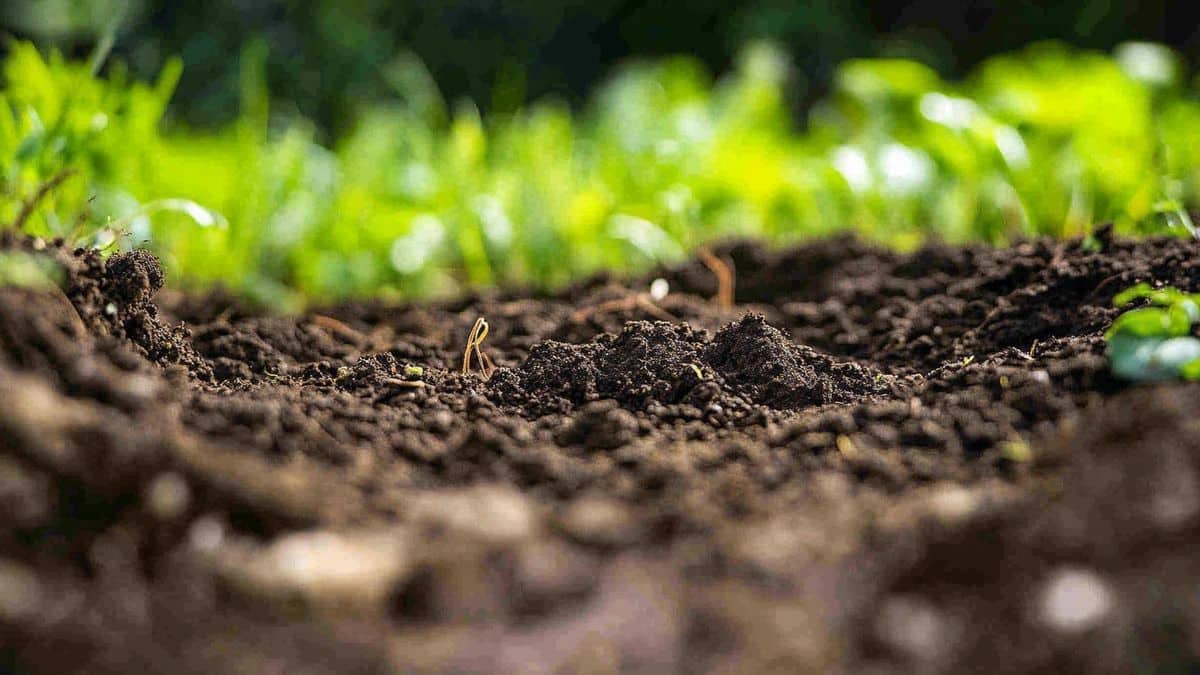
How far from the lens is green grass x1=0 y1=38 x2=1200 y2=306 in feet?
10.3

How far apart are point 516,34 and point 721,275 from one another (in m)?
5.33

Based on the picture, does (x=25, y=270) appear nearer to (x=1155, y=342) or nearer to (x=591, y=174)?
(x=1155, y=342)

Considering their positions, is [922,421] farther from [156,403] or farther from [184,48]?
[184,48]

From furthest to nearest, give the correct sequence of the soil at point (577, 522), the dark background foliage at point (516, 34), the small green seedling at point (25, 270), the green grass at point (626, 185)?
the dark background foliage at point (516, 34), the green grass at point (626, 185), the small green seedling at point (25, 270), the soil at point (577, 522)

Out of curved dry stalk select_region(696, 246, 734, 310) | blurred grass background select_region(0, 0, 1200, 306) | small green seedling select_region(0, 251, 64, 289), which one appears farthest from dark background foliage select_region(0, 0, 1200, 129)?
small green seedling select_region(0, 251, 64, 289)

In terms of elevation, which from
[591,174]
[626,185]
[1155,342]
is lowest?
Result: [1155,342]

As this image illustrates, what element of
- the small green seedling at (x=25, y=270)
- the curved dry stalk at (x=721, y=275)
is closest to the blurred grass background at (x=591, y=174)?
the curved dry stalk at (x=721, y=275)

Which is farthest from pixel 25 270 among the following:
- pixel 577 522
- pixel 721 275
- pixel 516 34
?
pixel 516 34

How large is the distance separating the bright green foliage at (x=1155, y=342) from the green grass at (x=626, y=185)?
4.66 ft

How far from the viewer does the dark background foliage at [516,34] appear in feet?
22.0

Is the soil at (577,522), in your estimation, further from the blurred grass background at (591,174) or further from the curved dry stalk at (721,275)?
the curved dry stalk at (721,275)

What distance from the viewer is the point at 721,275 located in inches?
110

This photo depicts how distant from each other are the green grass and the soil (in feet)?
5.01

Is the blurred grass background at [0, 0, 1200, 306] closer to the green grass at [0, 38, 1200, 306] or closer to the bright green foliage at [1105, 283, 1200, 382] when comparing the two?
the green grass at [0, 38, 1200, 306]
